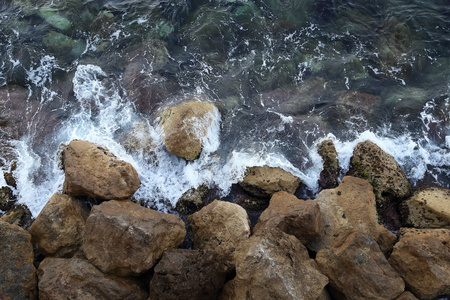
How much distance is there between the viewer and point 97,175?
6.53 metres

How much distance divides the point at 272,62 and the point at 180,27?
3.11 meters

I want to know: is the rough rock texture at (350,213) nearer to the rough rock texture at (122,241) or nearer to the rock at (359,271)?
the rock at (359,271)

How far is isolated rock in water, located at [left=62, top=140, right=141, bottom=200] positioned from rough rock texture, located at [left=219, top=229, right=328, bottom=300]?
2.67m

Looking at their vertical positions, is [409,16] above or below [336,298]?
above

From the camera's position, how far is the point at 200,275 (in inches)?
204

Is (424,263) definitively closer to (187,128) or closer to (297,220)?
(297,220)

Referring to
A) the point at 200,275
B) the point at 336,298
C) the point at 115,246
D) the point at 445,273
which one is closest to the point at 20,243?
the point at 115,246

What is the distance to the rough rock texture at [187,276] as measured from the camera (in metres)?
5.05

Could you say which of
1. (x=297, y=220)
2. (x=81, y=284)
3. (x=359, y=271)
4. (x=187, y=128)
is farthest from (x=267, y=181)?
(x=81, y=284)

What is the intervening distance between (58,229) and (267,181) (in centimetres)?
419

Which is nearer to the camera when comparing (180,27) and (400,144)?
(400,144)

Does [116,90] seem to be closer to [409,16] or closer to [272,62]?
[272,62]

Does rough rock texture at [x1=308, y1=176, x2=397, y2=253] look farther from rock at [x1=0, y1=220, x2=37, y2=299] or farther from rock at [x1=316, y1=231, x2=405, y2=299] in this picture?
rock at [x1=0, y1=220, x2=37, y2=299]

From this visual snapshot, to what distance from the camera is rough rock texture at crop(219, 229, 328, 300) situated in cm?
496
